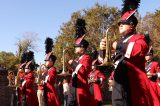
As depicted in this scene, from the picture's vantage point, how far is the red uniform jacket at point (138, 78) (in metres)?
7.38

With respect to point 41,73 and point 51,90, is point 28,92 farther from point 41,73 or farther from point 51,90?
point 51,90

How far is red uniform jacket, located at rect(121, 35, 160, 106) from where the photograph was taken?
7.38m

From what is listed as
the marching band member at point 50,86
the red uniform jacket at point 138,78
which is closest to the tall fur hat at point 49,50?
the marching band member at point 50,86

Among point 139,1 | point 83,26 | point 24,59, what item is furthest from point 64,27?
A: point 139,1

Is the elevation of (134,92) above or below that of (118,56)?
below

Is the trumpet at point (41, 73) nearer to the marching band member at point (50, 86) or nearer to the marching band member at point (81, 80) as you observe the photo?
the marching band member at point (50, 86)

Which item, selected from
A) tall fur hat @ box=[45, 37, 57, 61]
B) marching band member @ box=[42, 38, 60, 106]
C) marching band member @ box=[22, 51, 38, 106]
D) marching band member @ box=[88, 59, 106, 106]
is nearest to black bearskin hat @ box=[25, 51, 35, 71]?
marching band member @ box=[22, 51, 38, 106]

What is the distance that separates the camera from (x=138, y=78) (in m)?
7.43

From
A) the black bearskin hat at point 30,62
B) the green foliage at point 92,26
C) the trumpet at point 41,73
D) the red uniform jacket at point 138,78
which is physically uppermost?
the green foliage at point 92,26

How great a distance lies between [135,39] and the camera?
751cm

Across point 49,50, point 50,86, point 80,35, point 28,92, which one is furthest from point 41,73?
point 80,35

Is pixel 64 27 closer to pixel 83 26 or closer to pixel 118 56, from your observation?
pixel 83 26

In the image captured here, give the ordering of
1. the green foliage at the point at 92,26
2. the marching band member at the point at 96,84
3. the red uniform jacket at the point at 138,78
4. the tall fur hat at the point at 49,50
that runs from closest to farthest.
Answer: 1. the red uniform jacket at the point at 138,78
2. the tall fur hat at the point at 49,50
3. the marching band member at the point at 96,84
4. the green foliage at the point at 92,26

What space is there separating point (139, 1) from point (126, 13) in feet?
1.19
